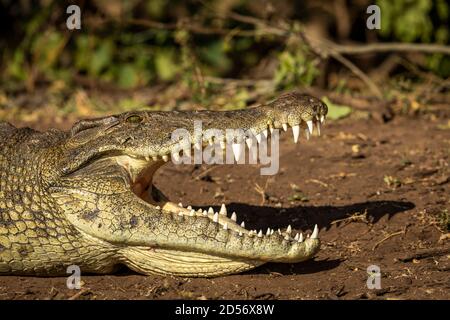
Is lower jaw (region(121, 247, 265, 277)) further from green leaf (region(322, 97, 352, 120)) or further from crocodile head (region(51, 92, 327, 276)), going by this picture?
green leaf (region(322, 97, 352, 120))

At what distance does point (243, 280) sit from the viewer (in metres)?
4.43

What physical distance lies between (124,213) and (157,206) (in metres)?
0.21

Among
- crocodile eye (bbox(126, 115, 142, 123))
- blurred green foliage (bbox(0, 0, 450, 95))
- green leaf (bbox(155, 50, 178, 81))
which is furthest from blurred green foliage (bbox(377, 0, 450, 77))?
crocodile eye (bbox(126, 115, 142, 123))

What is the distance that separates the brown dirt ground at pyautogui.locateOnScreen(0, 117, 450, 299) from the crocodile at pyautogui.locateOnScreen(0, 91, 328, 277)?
0.15 meters

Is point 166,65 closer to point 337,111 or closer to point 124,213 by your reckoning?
point 337,111

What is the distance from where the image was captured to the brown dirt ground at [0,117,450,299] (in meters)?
4.28

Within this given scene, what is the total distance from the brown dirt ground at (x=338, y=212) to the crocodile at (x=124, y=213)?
0.15m

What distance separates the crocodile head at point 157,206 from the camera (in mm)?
4223

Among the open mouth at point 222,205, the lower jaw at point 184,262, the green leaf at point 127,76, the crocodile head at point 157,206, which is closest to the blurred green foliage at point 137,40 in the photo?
the green leaf at point 127,76

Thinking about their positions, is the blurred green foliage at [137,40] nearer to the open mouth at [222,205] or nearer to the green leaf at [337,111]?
the green leaf at [337,111]

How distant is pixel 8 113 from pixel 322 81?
3.91 metres

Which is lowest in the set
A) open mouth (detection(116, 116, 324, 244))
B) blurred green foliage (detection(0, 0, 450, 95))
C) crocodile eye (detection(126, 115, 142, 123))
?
open mouth (detection(116, 116, 324, 244))
